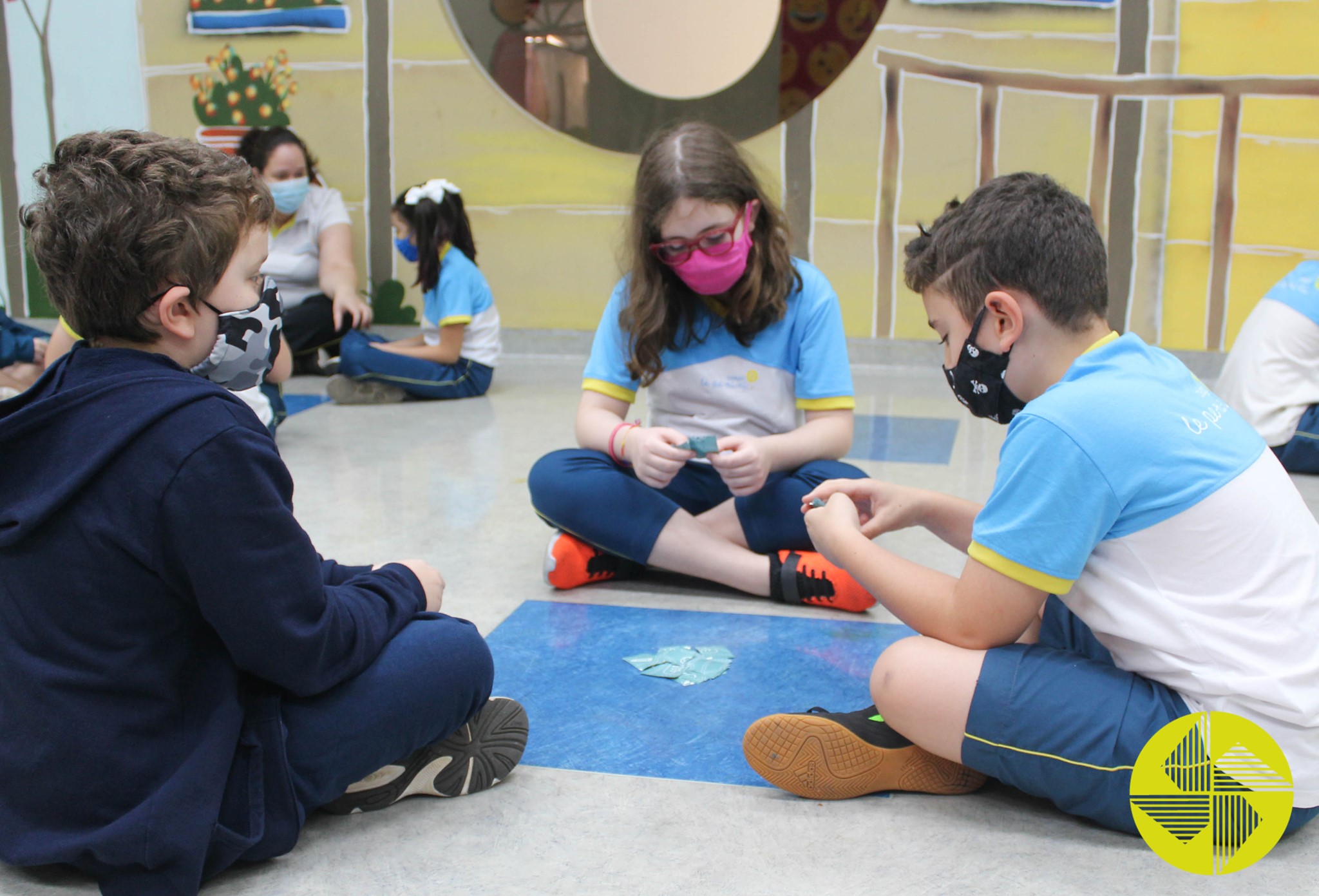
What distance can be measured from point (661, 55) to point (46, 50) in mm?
2775

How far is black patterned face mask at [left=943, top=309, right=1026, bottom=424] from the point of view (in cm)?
134

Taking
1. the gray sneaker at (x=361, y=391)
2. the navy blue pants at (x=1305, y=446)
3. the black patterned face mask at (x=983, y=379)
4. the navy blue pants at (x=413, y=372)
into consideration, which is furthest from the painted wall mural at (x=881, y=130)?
the black patterned face mask at (x=983, y=379)

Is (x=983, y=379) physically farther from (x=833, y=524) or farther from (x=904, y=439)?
(x=904, y=439)

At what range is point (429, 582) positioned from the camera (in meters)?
1.43

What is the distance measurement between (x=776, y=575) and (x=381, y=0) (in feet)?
12.0

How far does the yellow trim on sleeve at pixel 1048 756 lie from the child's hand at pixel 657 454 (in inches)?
32.1

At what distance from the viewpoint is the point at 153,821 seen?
3.62 ft

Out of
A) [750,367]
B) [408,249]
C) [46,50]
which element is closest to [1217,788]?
[750,367]

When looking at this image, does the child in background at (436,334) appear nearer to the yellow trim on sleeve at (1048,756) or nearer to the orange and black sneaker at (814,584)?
the orange and black sneaker at (814,584)

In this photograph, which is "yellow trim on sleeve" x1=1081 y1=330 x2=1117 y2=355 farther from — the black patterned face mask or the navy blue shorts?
the navy blue shorts

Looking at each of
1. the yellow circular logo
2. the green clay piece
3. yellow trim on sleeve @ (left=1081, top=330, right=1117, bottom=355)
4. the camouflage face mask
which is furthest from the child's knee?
the camouflage face mask

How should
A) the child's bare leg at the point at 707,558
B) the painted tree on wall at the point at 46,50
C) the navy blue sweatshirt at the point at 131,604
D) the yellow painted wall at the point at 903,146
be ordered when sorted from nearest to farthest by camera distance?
the navy blue sweatshirt at the point at 131,604 → the child's bare leg at the point at 707,558 → the yellow painted wall at the point at 903,146 → the painted tree on wall at the point at 46,50

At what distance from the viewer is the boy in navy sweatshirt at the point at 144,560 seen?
110cm

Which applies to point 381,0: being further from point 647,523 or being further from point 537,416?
point 647,523
